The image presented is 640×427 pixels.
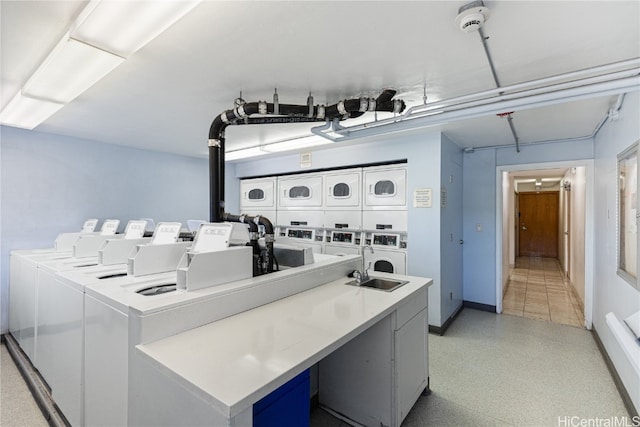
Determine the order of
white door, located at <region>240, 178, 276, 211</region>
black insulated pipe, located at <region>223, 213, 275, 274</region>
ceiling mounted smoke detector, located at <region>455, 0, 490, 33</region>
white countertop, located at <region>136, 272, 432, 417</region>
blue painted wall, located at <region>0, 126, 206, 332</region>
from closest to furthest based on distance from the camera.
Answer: white countertop, located at <region>136, 272, 432, 417</region> < ceiling mounted smoke detector, located at <region>455, 0, 490, 33</region> < black insulated pipe, located at <region>223, 213, 275, 274</region> < blue painted wall, located at <region>0, 126, 206, 332</region> < white door, located at <region>240, 178, 276, 211</region>

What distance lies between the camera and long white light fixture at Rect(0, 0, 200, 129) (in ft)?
4.21

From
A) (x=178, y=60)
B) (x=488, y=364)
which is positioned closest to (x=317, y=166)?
(x=178, y=60)

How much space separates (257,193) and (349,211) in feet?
6.84

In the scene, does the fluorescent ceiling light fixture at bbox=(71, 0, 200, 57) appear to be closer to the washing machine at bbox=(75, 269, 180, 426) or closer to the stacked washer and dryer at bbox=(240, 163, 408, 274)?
the washing machine at bbox=(75, 269, 180, 426)

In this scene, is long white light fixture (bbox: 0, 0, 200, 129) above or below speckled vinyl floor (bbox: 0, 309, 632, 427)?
above

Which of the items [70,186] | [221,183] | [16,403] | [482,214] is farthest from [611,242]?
[70,186]

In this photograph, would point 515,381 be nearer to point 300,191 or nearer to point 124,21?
point 300,191

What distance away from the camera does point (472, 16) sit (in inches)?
55.0

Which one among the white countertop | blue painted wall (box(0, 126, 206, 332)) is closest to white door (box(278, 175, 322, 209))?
blue painted wall (box(0, 126, 206, 332))

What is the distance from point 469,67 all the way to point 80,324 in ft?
9.79

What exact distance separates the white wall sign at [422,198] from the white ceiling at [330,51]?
3.93 ft

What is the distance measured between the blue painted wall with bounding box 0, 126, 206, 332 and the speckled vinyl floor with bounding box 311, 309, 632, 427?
388 centimetres

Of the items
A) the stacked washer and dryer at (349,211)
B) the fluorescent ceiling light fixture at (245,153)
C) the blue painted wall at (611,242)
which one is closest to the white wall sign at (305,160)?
the stacked washer and dryer at (349,211)

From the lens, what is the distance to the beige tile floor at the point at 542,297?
4.09m
